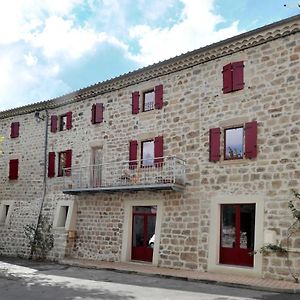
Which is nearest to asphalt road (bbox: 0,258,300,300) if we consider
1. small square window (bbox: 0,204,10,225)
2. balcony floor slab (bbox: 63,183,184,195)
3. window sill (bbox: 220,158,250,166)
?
balcony floor slab (bbox: 63,183,184,195)

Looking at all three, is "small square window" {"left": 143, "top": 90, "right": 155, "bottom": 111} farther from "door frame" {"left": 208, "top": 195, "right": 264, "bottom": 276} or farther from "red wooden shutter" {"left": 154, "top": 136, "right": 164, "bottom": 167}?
"door frame" {"left": 208, "top": 195, "right": 264, "bottom": 276}

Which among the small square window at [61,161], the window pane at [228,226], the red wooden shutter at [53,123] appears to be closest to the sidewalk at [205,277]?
the window pane at [228,226]

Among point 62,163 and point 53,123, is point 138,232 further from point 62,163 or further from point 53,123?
point 53,123

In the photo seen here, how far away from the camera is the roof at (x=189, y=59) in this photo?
1346 cm

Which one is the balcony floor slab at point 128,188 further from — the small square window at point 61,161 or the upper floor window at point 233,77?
the upper floor window at point 233,77

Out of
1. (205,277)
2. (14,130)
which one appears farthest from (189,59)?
(14,130)

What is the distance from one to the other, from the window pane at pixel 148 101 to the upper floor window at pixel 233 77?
350 centimetres

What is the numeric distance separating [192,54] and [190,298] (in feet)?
28.8

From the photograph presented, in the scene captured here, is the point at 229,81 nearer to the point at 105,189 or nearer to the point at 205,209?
the point at 205,209

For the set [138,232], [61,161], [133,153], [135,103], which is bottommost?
[138,232]

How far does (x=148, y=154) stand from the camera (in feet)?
55.8

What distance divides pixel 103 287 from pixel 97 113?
911 centimetres

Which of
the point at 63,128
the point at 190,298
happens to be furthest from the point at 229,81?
the point at 63,128

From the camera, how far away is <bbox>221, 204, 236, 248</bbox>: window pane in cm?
1423
